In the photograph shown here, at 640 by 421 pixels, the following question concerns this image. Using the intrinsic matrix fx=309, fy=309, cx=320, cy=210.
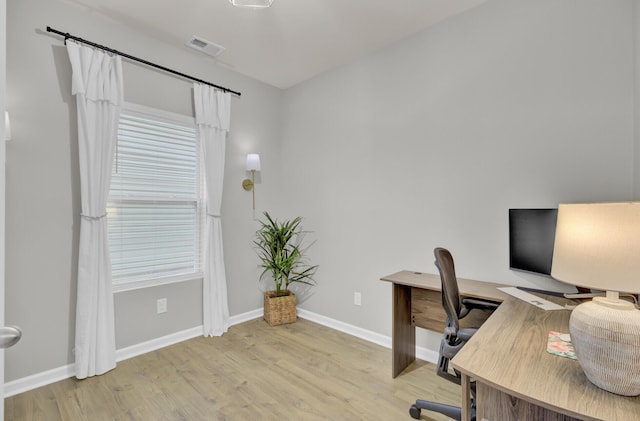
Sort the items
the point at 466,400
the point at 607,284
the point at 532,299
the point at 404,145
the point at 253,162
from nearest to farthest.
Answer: the point at 607,284 < the point at 466,400 < the point at 532,299 < the point at 404,145 < the point at 253,162

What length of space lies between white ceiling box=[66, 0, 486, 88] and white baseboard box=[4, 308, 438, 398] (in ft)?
8.50

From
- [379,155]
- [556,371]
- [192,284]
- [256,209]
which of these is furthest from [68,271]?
[556,371]

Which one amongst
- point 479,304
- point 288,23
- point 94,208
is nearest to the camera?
point 479,304

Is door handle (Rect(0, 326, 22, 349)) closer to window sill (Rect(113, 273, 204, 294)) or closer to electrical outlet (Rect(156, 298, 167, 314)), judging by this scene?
window sill (Rect(113, 273, 204, 294))

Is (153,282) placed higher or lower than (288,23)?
lower

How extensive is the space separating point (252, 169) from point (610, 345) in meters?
3.14

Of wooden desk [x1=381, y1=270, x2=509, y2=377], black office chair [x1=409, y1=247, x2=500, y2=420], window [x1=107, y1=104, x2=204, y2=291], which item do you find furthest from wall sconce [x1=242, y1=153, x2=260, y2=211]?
black office chair [x1=409, y1=247, x2=500, y2=420]

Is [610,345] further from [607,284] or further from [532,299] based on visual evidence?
[532,299]

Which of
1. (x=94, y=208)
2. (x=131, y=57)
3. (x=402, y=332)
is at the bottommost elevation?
(x=402, y=332)

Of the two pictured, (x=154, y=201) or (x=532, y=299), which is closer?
(x=532, y=299)

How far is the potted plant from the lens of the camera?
346 centimetres

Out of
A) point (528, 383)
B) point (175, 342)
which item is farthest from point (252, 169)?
point (528, 383)

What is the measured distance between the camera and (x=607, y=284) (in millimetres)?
889

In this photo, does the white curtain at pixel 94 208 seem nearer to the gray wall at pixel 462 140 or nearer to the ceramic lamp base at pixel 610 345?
the gray wall at pixel 462 140
